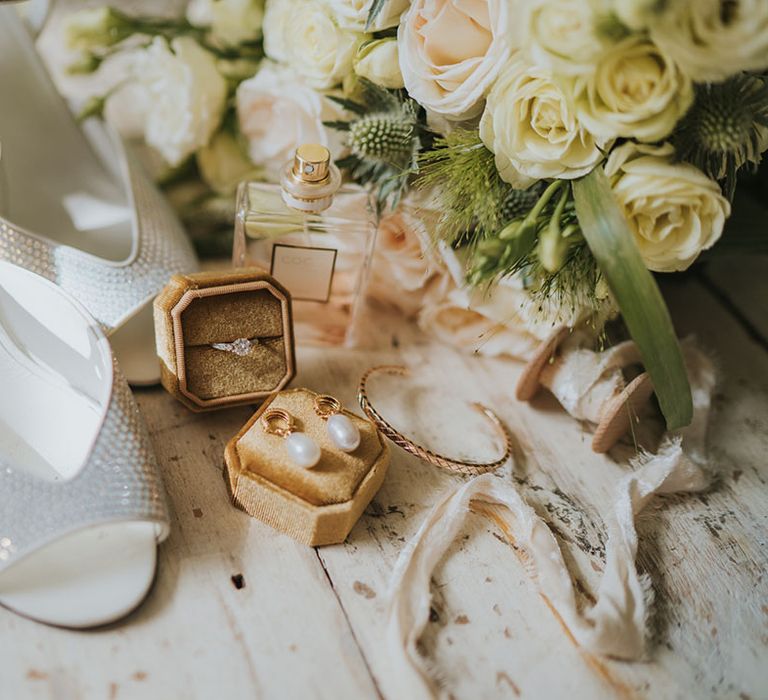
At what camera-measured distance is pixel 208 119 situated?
0.91 meters

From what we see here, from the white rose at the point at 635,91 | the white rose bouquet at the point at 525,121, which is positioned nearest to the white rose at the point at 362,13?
the white rose bouquet at the point at 525,121

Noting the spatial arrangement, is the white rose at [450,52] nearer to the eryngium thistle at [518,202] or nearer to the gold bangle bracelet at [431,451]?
the eryngium thistle at [518,202]

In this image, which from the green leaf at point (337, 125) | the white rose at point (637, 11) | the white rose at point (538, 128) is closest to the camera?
the white rose at point (637, 11)

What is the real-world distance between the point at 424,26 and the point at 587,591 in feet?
1.70

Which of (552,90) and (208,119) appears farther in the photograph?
(208,119)

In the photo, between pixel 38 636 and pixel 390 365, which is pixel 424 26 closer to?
pixel 390 365

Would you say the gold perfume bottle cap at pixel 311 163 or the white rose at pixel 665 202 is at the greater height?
the white rose at pixel 665 202

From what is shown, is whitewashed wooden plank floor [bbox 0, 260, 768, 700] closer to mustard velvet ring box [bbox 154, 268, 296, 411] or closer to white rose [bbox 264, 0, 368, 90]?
mustard velvet ring box [bbox 154, 268, 296, 411]

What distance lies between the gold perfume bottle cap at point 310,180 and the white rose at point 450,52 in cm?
11

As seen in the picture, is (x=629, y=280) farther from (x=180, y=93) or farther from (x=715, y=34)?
(x=180, y=93)

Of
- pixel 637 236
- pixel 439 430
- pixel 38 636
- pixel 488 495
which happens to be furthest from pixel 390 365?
pixel 38 636

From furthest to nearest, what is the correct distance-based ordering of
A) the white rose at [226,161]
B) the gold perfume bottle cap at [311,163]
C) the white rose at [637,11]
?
the white rose at [226,161], the gold perfume bottle cap at [311,163], the white rose at [637,11]

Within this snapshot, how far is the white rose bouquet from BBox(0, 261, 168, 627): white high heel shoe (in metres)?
0.32

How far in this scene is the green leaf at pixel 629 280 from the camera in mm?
589
